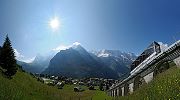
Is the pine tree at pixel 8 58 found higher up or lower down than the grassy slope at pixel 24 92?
higher up

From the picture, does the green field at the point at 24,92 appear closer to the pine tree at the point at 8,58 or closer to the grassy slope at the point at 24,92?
the grassy slope at the point at 24,92

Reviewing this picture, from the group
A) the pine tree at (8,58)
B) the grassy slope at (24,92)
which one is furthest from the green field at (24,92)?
the pine tree at (8,58)

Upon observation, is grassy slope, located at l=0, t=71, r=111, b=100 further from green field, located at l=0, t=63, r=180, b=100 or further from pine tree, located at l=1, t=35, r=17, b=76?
pine tree, located at l=1, t=35, r=17, b=76

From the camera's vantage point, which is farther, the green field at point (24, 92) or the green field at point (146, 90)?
the green field at point (24, 92)

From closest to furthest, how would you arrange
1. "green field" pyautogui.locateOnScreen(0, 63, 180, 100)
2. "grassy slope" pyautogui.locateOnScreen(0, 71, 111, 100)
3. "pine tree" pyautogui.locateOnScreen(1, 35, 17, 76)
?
1. "green field" pyautogui.locateOnScreen(0, 63, 180, 100)
2. "grassy slope" pyautogui.locateOnScreen(0, 71, 111, 100)
3. "pine tree" pyautogui.locateOnScreen(1, 35, 17, 76)

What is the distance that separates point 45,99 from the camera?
87.9ft

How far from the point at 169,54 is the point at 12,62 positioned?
2451cm

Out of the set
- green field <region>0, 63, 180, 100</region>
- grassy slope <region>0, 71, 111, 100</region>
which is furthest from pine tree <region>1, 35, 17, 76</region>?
green field <region>0, 63, 180, 100</region>

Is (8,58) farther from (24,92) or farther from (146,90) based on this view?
(146,90)

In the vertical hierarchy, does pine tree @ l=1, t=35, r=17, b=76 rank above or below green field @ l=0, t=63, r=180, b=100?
above

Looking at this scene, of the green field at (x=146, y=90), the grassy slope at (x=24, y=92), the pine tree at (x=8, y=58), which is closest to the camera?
the green field at (x=146, y=90)

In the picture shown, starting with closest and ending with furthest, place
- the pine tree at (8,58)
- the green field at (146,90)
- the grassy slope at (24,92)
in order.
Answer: the green field at (146,90) → the grassy slope at (24,92) → the pine tree at (8,58)

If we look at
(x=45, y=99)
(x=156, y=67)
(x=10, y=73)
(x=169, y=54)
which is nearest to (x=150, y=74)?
(x=156, y=67)

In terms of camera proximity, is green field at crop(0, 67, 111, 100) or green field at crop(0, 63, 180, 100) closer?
green field at crop(0, 63, 180, 100)
